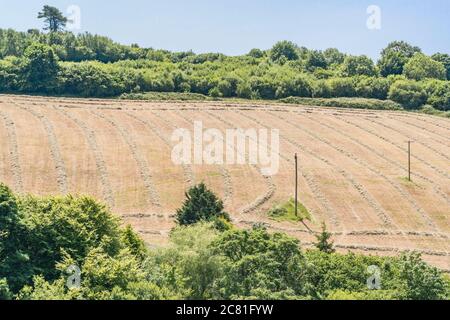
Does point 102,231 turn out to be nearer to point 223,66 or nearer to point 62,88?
point 62,88

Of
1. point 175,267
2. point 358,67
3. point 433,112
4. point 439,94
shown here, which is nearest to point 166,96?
point 433,112

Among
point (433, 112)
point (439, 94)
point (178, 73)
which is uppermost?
point (178, 73)

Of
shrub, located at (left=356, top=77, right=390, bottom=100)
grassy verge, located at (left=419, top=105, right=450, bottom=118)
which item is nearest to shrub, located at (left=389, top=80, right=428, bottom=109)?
shrub, located at (left=356, top=77, right=390, bottom=100)

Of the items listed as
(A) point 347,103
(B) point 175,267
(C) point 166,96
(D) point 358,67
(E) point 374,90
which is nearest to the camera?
(B) point 175,267

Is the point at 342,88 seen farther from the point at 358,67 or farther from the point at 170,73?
the point at 170,73

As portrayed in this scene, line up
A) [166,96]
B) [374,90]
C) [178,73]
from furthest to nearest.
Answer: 1. [374,90]
2. [178,73]
3. [166,96]

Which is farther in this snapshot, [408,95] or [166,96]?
[408,95]

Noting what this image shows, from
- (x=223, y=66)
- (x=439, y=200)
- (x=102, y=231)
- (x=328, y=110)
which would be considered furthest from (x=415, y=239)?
(x=223, y=66)

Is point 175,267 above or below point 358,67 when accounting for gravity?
below
